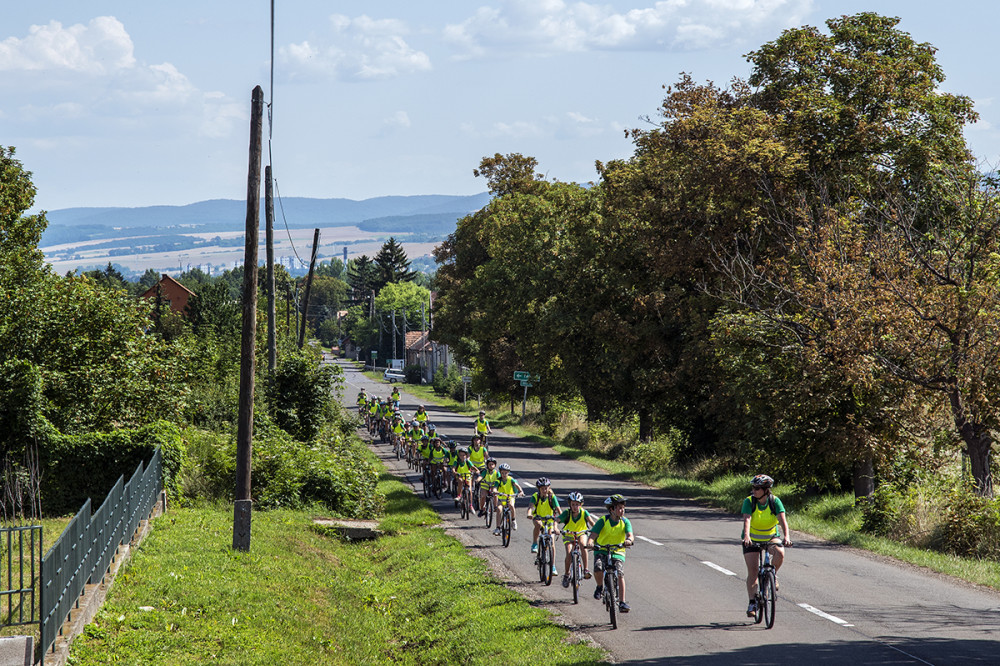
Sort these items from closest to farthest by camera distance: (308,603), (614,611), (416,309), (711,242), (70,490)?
(614,611)
(308,603)
(70,490)
(711,242)
(416,309)

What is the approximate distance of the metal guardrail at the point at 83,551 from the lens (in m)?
9.81

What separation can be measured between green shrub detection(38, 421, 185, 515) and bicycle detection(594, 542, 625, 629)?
1122 centimetres

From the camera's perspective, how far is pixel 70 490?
2159 centimetres

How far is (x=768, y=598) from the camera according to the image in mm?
13195

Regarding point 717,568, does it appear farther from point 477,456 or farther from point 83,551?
point 83,551

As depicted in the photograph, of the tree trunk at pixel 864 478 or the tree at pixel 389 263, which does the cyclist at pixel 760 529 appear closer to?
the tree trunk at pixel 864 478

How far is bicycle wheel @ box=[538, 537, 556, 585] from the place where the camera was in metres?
16.5

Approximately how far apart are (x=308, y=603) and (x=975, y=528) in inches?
490

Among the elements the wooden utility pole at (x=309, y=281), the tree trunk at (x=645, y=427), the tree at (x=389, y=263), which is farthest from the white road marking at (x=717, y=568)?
the tree at (x=389, y=263)

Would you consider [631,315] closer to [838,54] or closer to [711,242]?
[711,242]

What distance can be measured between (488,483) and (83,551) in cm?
1236

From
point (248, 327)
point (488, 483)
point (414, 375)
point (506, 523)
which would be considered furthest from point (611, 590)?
point (414, 375)

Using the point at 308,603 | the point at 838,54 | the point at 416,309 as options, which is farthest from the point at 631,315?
the point at 416,309

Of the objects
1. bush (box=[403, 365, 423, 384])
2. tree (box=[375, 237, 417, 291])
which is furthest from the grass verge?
tree (box=[375, 237, 417, 291])
